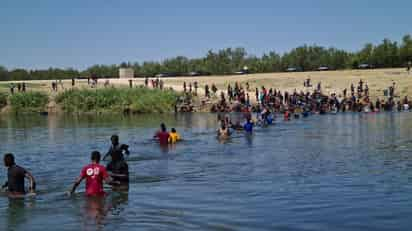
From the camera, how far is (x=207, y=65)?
408 feet

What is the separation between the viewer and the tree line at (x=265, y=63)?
101875 mm

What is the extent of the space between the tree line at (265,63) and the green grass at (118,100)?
99.2 feet

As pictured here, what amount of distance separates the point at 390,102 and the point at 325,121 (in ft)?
50.5

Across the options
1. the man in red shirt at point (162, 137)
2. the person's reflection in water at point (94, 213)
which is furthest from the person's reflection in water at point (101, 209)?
the man in red shirt at point (162, 137)

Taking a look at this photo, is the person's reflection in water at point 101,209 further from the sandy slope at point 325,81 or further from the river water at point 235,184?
the sandy slope at point 325,81

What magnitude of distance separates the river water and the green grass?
28628 millimetres

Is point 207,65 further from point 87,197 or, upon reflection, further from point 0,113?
point 87,197

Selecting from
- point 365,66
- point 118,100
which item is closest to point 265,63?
point 365,66

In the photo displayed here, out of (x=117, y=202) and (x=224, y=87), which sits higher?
(x=224, y=87)

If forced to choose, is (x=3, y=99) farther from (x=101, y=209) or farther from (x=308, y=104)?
(x=101, y=209)

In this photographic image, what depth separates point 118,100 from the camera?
70500 millimetres

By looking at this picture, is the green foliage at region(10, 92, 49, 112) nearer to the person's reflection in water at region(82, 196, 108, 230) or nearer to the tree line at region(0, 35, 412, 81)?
the tree line at region(0, 35, 412, 81)

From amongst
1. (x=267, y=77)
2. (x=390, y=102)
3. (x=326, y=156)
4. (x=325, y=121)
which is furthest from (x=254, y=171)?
(x=267, y=77)

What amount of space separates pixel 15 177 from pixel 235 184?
6664 mm
